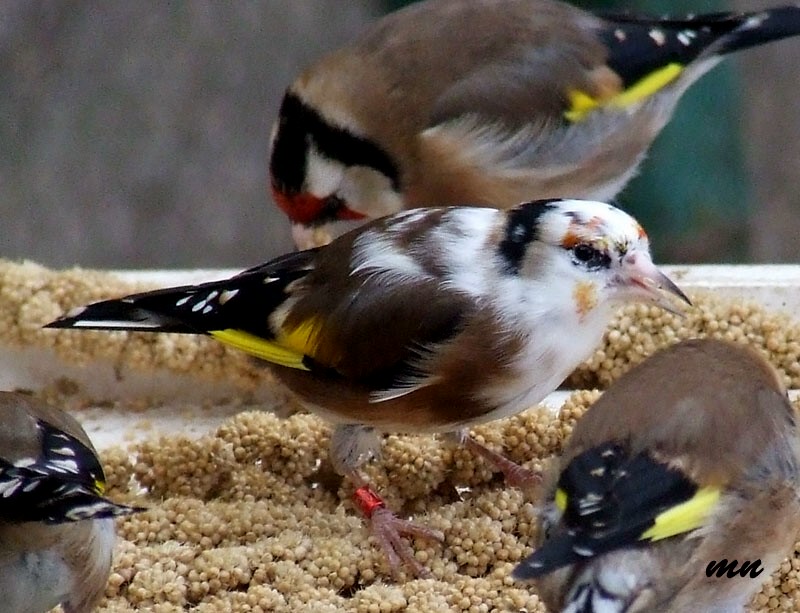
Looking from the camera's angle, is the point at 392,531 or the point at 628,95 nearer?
the point at 392,531

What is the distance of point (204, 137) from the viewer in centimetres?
429

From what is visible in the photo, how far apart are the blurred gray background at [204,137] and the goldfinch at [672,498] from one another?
2.09 metres

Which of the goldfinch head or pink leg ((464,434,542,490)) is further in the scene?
pink leg ((464,434,542,490))

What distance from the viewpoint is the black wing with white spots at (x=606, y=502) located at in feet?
4.66

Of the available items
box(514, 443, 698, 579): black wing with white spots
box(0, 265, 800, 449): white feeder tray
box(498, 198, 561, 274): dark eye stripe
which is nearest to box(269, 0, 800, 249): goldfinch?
box(0, 265, 800, 449): white feeder tray

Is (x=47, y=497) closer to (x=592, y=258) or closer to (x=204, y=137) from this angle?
(x=592, y=258)

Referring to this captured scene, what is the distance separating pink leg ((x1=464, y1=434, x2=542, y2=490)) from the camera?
2.05m

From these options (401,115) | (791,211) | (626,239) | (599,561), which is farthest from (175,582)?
(791,211)

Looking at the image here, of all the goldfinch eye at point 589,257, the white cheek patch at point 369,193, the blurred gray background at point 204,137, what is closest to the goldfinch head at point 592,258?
the goldfinch eye at point 589,257

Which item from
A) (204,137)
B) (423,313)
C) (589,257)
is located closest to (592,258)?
(589,257)

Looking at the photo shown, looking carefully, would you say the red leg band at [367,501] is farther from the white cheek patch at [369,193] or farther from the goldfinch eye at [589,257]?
the white cheek patch at [369,193]

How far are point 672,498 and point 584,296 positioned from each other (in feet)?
1.43

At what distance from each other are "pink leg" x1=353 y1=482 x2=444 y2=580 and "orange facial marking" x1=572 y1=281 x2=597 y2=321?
0.43 m

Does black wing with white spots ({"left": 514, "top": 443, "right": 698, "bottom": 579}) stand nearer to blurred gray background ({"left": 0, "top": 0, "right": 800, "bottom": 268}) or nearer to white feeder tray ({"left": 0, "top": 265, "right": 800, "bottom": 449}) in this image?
white feeder tray ({"left": 0, "top": 265, "right": 800, "bottom": 449})
